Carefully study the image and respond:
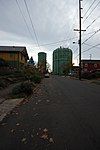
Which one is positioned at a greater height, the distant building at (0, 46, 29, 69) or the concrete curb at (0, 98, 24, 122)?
the distant building at (0, 46, 29, 69)

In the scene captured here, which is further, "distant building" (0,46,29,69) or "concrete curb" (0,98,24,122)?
"distant building" (0,46,29,69)

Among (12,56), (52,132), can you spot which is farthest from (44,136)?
(12,56)

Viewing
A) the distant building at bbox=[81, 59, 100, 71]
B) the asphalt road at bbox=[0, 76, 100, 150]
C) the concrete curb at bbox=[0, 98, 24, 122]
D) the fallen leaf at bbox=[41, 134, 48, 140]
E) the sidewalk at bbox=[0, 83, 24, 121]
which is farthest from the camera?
the distant building at bbox=[81, 59, 100, 71]

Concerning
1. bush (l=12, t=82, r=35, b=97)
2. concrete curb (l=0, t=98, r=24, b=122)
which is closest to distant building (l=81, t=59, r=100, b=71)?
bush (l=12, t=82, r=35, b=97)

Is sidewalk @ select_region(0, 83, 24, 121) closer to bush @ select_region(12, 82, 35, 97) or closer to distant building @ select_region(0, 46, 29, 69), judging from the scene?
bush @ select_region(12, 82, 35, 97)

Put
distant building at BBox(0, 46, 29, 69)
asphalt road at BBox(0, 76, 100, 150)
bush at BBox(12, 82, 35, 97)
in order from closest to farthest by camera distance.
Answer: asphalt road at BBox(0, 76, 100, 150), bush at BBox(12, 82, 35, 97), distant building at BBox(0, 46, 29, 69)

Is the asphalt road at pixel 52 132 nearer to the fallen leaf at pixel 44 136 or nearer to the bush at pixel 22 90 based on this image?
the fallen leaf at pixel 44 136

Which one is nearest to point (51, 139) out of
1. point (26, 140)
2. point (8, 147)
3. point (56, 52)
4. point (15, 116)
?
point (26, 140)

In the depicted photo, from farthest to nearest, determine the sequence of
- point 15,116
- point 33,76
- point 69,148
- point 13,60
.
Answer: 1. point 13,60
2. point 33,76
3. point 15,116
4. point 69,148

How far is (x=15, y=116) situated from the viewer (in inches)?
437

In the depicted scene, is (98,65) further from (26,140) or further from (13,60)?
(26,140)

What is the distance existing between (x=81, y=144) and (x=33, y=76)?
34.9 m

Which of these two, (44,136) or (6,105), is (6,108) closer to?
(6,105)

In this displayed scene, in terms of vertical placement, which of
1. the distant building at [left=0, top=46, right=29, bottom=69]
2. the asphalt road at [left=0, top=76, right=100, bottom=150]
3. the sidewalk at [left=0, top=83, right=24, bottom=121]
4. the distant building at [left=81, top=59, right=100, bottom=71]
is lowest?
the sidewalk at [left=0, top=83, right=24, bottom=121]
